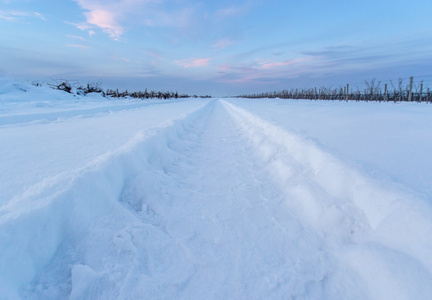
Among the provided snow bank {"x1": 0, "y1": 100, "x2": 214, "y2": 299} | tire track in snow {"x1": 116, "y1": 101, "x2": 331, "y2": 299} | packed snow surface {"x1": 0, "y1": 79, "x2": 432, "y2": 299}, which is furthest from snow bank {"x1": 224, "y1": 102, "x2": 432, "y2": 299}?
snow bank {"x1": 0, "y1": 100, "x2": 214, "y2": 299}

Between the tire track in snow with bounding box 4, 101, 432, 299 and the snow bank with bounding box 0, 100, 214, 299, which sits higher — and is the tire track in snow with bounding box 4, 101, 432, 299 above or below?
below

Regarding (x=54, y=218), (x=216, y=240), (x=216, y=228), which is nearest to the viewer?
(x=54, y=218)

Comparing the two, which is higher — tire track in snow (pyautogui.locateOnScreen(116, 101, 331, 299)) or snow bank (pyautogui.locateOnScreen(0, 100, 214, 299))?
snow bank (pyautogui.locateOnScreen(0, 100, 214, 299))

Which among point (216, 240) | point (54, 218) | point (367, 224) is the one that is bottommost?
point (216, 240)

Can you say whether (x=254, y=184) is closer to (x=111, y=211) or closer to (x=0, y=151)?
(x=111, y=211)

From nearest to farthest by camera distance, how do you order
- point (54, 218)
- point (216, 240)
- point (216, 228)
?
point (54, 218), point (216, 240), point (216, 228)

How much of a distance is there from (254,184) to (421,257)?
1691 mm

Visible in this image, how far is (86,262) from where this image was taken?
1378mm

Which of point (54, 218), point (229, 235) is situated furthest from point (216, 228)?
point (54, 218)

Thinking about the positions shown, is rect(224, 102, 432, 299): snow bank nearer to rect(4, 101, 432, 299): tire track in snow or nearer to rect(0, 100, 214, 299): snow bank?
rect(4, 101, 432, 299): tire track in snow

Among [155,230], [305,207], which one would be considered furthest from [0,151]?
[305,207]

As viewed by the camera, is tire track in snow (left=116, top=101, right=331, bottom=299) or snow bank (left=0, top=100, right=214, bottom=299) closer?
snow bank (left=0, top=100, right=214, bottom=299)

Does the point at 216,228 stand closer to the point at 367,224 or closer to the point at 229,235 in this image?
the point at 229,235

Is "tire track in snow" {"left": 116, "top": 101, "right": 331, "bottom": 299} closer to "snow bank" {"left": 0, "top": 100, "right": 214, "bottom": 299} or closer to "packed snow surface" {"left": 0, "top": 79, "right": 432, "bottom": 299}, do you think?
"packed snow surface" {"left": 0, "top": 79, "right": 432, "bottom": 299}
